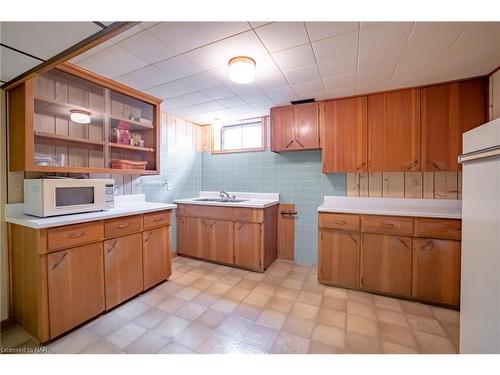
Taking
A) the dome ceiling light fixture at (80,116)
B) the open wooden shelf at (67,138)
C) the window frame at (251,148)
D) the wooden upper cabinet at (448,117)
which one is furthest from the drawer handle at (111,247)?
the wooden upper cabinet at (448,117)

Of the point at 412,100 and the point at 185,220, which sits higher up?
the point at 412,100

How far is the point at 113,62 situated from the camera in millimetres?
1704

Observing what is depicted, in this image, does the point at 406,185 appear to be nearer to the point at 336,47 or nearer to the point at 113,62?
the point at 336,47

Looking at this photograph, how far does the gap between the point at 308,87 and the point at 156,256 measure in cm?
239

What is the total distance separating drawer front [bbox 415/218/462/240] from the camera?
1901mm

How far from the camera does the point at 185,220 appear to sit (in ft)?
10.2

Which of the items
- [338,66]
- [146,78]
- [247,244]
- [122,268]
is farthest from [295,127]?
[122,268]

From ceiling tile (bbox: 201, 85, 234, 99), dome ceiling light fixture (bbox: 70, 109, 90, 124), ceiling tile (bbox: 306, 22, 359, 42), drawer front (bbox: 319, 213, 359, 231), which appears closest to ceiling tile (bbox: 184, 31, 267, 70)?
ceiling tile (bbox: 306, 22, 359, 42)

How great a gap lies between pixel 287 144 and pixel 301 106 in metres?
0.49

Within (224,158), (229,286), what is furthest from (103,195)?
(224,158)

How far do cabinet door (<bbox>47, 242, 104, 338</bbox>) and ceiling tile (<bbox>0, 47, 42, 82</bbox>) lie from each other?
126 centimetres

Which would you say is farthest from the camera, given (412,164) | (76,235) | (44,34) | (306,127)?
(306,127)

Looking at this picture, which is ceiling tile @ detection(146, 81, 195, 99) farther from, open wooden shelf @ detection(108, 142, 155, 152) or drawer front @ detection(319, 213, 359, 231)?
drawer front @ detection(319, 213, 359, 231)
